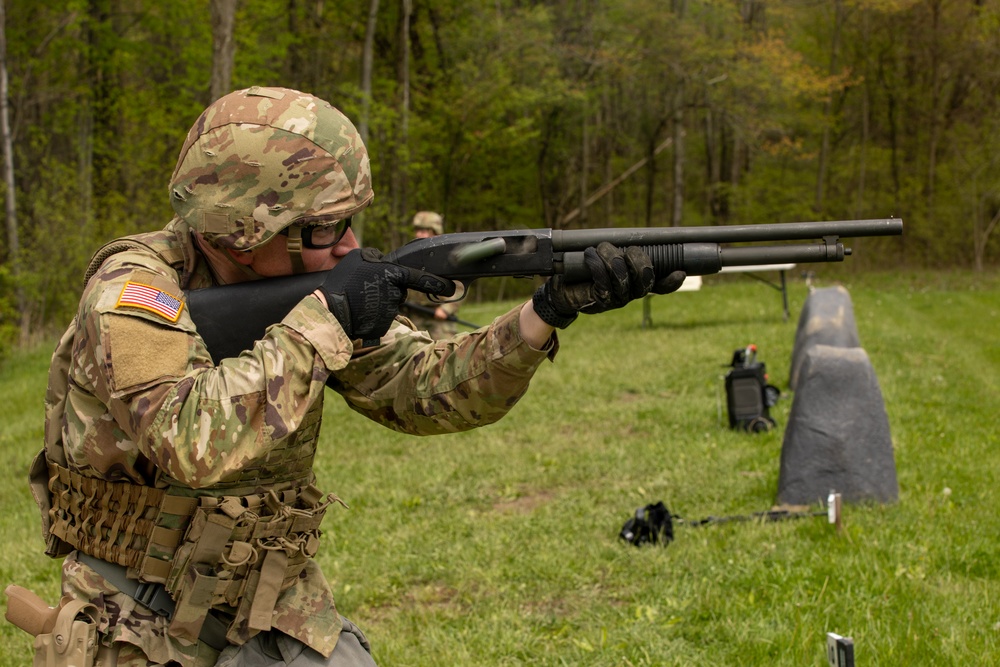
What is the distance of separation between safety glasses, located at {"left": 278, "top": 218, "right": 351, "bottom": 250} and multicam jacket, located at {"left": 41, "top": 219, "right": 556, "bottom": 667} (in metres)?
0.27

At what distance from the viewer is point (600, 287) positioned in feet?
9.25

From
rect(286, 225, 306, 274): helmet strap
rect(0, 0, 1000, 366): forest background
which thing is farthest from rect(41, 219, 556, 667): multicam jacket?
rect(0, 0, 1000, 366): forest background

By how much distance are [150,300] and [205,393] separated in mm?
304

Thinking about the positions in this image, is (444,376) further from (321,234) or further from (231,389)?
(231,389)

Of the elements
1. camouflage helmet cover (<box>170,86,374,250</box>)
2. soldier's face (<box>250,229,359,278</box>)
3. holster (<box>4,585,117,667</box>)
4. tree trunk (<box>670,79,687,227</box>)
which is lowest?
holster (<box>4,585,117,667</box>)

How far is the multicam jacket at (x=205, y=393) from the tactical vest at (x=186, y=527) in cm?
1

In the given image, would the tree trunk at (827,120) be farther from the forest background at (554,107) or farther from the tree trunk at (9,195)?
the tree trunk at (9,195)

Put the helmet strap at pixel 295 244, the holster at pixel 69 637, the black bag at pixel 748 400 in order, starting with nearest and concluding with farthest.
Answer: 1. the holster at pixel 69 637
2. the helmet strap at pixel 295 244
3. the black bag at pixel 748 400

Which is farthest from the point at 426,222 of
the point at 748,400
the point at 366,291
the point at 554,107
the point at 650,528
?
the point at 554,107

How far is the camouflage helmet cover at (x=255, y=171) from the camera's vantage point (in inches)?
106

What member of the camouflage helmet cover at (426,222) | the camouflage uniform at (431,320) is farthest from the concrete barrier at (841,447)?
the camouflage helmet cover at (426,222)

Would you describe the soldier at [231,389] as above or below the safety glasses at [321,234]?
below

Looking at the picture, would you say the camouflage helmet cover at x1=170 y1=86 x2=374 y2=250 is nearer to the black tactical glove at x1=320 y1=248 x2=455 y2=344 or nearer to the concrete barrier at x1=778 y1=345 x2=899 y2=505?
the black tactical glove at x1=320 y1=248 x2=455 y2=344

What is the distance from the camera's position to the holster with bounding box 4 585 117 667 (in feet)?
8.41
